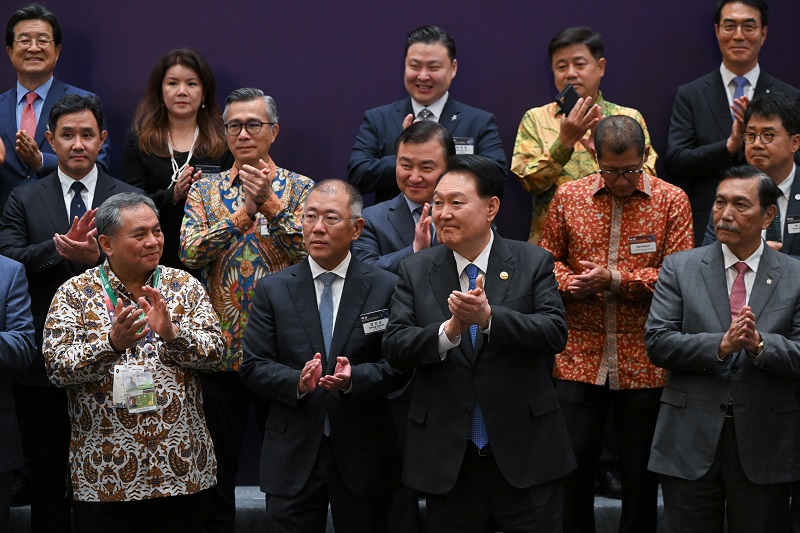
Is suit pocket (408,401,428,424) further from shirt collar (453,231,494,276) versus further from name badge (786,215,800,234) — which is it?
name badge (786,215,800,234)

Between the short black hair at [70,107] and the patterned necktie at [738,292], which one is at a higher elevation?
the short black hair at [70,107]

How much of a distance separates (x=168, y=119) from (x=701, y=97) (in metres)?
2.87

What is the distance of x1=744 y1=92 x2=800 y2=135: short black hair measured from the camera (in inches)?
199

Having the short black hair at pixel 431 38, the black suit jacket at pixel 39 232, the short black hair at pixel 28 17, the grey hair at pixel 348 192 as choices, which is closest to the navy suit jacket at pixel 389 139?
the short black hair at pixel 431 38

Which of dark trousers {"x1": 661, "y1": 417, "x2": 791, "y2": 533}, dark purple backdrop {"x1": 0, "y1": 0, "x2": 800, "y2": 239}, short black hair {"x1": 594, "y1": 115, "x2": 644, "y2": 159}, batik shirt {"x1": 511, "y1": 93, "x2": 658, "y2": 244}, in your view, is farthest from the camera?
dark purple backdrop {"x1": 0, "y1": 0, "x2": 800, "y2": 239}

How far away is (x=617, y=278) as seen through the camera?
479 centimetres

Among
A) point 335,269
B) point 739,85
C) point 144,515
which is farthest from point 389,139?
point 144,515

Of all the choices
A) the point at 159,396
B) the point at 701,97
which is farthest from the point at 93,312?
the point at 701,97

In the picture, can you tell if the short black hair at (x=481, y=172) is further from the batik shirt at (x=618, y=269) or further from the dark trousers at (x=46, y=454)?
the dark trousers at (x=46, y=454)

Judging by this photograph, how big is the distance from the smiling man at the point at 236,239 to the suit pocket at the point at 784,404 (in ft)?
6.95

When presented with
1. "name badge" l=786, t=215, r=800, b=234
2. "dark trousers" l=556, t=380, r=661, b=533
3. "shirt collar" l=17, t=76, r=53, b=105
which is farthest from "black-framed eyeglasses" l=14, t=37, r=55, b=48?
"name badge" l=786, t=215, r=800, b=234

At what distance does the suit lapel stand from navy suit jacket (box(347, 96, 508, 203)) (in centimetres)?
134

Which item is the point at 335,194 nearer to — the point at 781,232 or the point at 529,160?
the point at 529,160

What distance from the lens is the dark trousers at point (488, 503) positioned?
3.90 meters
